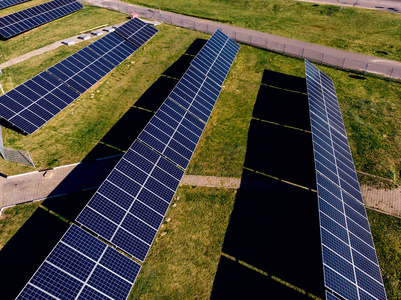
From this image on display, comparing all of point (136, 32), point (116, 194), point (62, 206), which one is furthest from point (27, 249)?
point (136, 32)

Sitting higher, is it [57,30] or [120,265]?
[57,30]

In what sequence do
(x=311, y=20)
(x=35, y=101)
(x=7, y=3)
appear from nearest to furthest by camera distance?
(x=35, y=101), (x=311, y=20), (x=7, y=3)

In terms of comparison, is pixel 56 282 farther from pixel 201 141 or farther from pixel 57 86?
pixel 57 86

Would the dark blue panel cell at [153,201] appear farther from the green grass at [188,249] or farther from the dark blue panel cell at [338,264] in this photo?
the dark blue panel cell at [338,264]

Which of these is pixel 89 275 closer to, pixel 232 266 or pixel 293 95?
pixel 232 266

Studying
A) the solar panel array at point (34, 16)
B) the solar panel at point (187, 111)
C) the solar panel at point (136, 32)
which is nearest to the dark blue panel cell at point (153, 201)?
the solar panel at point (187, 111)

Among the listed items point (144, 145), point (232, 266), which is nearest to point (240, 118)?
point (144, 145)

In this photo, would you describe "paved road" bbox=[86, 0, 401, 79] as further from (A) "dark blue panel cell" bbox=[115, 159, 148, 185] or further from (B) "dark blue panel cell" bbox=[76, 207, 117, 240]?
(B) "dark blue panel cell" bbox=[76, 207, 117, 240]
